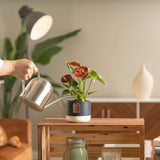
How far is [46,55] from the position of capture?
14.6 feet

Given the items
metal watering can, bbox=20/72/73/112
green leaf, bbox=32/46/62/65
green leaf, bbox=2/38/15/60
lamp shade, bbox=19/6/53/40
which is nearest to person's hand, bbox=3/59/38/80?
metal watering can, bbox=20/72/73/112

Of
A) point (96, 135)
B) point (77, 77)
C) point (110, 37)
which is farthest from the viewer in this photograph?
point (110, 37)

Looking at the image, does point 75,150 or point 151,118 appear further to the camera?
point 151,118

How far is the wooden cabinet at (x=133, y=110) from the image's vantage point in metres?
4.23

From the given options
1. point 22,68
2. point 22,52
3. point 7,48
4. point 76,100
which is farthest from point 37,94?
point 7,48

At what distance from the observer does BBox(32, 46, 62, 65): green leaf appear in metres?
4.42

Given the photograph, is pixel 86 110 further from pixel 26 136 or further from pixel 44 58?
pixel 44 58

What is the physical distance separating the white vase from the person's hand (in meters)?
2.75

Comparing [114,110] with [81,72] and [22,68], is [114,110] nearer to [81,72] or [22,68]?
[81,72]

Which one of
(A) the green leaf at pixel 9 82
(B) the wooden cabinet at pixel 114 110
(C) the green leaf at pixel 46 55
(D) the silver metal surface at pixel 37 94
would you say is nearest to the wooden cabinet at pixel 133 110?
(B) the wooden cabinet at pixel 114 110

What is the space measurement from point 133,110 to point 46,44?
4.56ft

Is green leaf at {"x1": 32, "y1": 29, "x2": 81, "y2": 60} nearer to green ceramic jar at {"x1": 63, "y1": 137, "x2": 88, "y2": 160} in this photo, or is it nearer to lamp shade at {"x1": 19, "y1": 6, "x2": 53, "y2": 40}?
lamp shade at {"x1": 19, "y1": 6, "x2": 53, "y2": 40}

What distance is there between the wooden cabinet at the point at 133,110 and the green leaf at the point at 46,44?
34.4 inches

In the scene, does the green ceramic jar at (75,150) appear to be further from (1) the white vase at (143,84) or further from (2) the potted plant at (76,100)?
(1) the white vase at (143,84)
